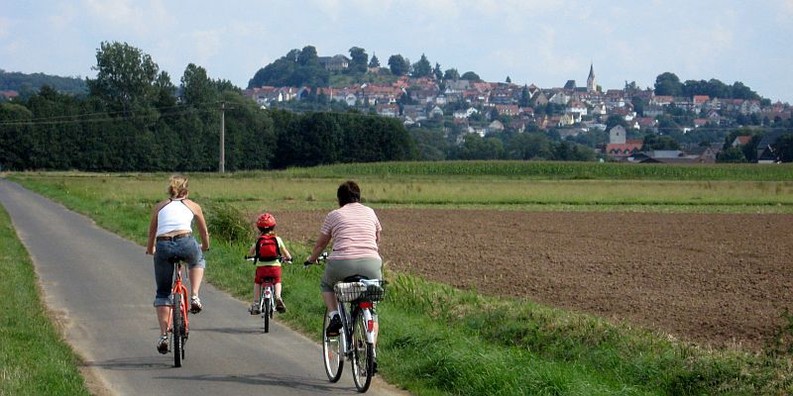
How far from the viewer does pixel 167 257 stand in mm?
11312

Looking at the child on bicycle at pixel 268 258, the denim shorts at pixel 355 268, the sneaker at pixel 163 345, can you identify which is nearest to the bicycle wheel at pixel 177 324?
the sneaker at pixel 163 345

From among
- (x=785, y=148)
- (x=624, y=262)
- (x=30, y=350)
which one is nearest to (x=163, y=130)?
(x=785, y=148)

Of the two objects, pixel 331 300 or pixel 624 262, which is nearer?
pixel 331 300

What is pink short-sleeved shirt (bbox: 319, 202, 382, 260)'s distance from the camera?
33.8 ft

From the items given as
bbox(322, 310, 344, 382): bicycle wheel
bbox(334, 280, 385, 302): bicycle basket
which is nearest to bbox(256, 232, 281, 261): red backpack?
bbox(322, 310, 344, 382): bicycle wheel

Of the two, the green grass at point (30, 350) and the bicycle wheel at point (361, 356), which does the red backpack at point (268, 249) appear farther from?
the bicycle wheel at point (361, 356)

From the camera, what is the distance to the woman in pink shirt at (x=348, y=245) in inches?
404

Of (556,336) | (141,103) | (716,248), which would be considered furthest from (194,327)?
(141,103)

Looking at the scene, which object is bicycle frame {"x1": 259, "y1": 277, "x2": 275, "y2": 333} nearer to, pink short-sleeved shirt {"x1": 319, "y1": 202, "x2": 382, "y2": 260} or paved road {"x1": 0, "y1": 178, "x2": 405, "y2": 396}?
paved road {"x1": 0, "y1": 178, "x2": 405, "y2": 396}

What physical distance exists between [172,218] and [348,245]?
6.60 feet

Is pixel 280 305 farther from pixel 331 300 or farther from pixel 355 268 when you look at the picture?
pixel 355 268

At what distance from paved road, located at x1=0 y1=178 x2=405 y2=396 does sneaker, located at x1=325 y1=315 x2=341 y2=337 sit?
454 mm

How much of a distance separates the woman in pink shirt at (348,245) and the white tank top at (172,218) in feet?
5.02

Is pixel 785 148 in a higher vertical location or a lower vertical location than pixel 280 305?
lower
